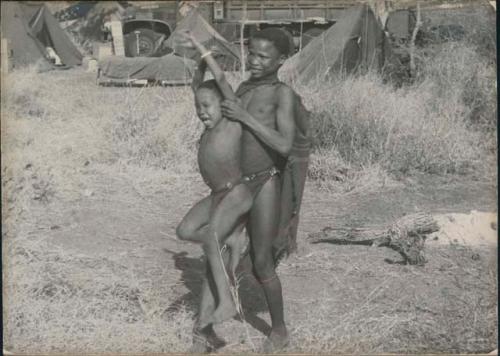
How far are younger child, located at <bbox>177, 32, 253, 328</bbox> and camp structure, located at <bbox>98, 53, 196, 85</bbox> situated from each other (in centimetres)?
996

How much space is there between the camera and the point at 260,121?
337 cm

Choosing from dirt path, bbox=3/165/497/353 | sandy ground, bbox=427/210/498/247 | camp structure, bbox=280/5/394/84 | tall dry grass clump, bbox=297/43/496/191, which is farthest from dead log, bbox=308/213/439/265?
camp structure, bbox=280/5/394/84

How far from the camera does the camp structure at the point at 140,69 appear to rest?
1333cm

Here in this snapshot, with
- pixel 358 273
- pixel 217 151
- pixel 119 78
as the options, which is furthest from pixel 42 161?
pixel 119 78

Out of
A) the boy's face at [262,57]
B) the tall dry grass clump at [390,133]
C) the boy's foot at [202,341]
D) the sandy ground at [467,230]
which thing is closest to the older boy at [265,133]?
the boy's face at [262,57]

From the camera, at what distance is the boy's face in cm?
332

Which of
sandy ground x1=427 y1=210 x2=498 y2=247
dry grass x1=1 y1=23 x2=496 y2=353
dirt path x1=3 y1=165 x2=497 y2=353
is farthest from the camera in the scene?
sandy ground x1=427 y1=210 x2=498 y2=247

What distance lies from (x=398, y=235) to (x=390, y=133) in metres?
2.87

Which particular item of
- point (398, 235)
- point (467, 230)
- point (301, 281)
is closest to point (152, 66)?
point (467, 230)

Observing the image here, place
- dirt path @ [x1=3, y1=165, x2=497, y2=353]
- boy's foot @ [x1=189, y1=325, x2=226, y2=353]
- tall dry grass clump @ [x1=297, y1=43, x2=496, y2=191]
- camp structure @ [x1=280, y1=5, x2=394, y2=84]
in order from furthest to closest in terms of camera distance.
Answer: camp structure @ [x1=280, y1=5, x2=394, y2=84] < tall dry grass clump @ [x1=297, y1=43, x2=496, y2=191] < dirt path @ [x1=3, y1=165, x2=497, y2=353] < boy's foot @ [x1=189, y1=325, x2=226, y2=353]

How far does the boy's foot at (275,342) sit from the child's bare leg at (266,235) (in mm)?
127

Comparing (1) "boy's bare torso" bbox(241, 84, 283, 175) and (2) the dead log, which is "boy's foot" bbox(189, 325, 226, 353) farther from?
(2) the dead log

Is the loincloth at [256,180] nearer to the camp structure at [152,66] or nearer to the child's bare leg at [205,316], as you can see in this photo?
the child's bare leg at [205,316]

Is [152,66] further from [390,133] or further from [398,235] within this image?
[398,235]
